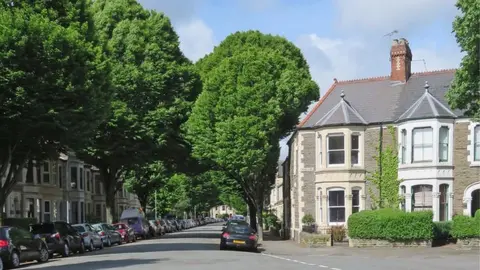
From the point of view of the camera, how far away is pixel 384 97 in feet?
135

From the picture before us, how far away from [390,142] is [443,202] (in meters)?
4.38

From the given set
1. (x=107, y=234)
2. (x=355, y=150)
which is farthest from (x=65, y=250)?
(x=355, y=150)

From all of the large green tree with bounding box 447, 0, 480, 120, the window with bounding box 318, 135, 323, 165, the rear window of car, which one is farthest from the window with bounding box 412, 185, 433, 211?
the rear window of car

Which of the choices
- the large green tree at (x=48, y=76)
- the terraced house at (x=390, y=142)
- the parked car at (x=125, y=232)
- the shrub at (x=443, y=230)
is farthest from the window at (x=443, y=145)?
the parked car at (x=125, y=232)

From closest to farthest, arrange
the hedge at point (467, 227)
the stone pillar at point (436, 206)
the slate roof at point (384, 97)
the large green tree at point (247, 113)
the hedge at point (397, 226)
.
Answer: the hedge at point (467, 227)
the hedge at point (397, 226)
the stone pillar at point (436, 206)
the slate roof at point (384, 97)
the large green tree at point (247, 113)

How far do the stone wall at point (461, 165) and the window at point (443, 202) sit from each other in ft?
1.50

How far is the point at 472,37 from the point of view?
21531 mm

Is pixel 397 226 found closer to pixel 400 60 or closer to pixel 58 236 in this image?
pixel 400 60

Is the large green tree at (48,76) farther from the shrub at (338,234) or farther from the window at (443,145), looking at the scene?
the window at (443,145)

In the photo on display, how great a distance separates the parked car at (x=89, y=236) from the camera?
36156 millimetres

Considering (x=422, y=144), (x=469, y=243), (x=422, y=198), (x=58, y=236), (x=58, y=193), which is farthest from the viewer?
(x=58, y=193)

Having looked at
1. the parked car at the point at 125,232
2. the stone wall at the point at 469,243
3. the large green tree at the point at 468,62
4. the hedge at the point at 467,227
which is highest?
the large green tree at the point at 468,62

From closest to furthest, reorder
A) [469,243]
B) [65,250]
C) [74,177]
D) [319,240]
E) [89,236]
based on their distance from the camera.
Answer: [65,250] < [469,243] < [319,240] < [89,236] < [74,177]

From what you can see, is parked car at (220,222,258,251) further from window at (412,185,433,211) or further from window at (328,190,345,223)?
window at (412,185,433,211)
